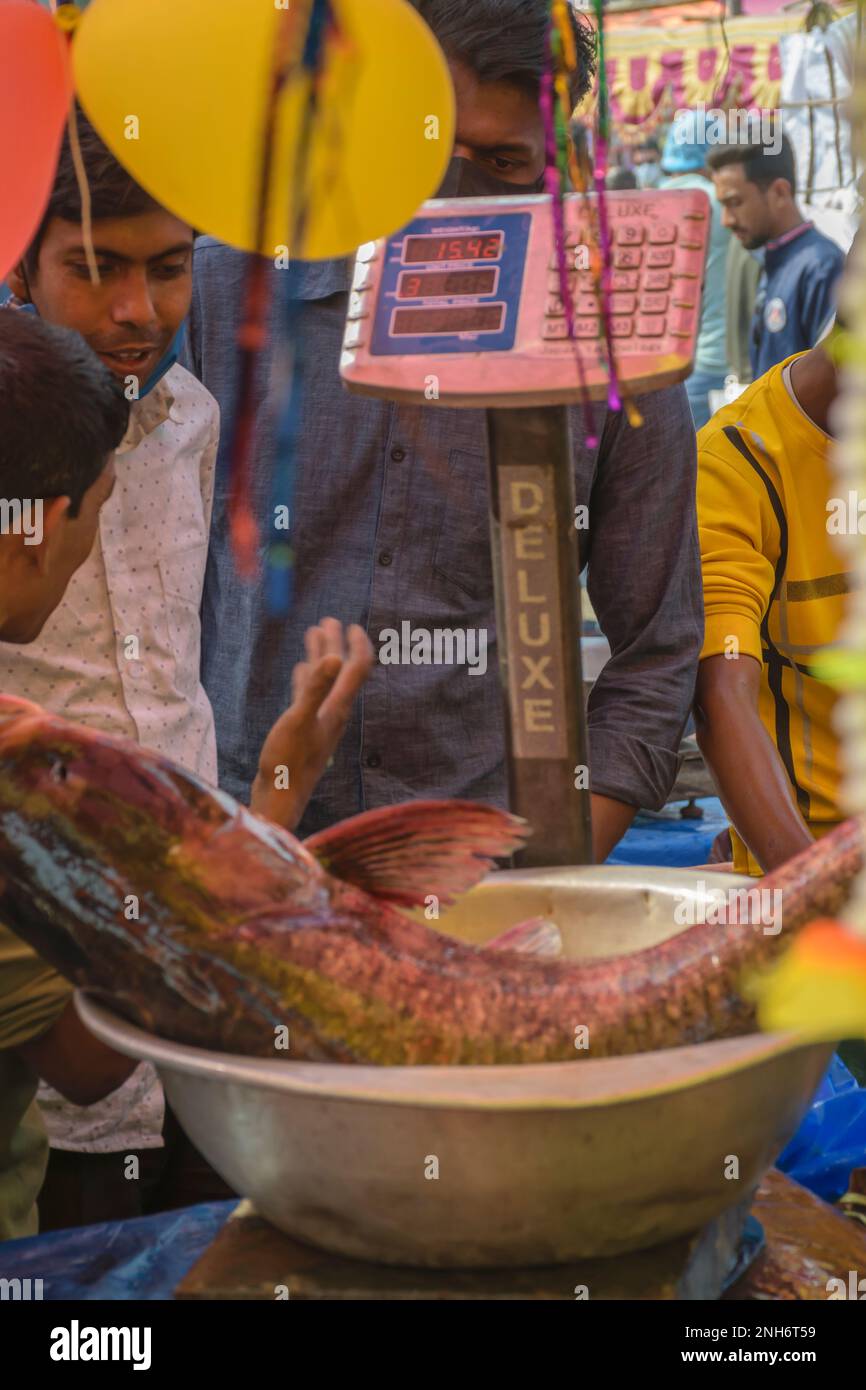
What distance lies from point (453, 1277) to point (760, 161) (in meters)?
4.51

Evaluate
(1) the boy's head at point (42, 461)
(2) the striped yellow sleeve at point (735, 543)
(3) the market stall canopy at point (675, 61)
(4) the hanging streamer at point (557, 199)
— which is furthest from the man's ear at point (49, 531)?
(3) the market stall canopy at point (675, 61)

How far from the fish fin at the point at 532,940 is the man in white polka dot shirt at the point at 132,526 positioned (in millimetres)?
533

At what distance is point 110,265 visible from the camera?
129 cm

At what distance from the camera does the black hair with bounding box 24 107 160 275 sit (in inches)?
49.2

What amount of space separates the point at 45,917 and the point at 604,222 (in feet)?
1.70

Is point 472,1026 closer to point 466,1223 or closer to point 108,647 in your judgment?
point 466,1223

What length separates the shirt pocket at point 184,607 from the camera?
154cm

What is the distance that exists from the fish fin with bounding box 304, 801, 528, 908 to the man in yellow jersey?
0.90 meters

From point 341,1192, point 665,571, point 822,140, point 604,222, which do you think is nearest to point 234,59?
point 604,222

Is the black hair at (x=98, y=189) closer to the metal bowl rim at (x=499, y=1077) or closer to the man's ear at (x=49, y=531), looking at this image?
the man's ear at (x=49, y=531)

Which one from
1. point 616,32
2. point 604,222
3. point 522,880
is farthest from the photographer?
point 616,32

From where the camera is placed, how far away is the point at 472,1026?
805 millimetres

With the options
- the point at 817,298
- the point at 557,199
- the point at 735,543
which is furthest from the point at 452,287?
the point at 817,298

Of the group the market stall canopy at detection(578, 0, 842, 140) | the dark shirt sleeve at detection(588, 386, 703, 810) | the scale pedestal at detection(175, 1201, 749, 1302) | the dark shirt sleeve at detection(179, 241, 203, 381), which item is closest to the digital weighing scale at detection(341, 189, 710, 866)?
the scale pedestal at detection(175, 1201, 749, 1302)
